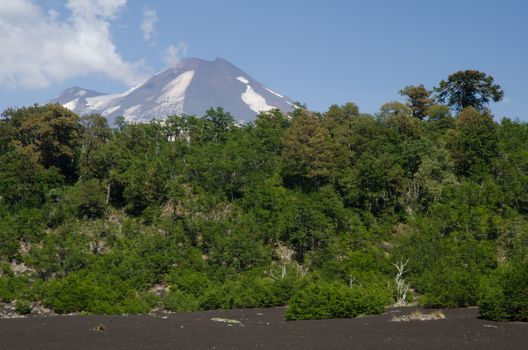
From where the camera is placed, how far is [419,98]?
71.9 meters

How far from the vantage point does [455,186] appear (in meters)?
51.7

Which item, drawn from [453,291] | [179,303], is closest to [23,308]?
[179,303]

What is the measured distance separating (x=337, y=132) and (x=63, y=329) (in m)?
40.3

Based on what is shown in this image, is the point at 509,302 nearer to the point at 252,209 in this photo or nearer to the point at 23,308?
the point at 23,308

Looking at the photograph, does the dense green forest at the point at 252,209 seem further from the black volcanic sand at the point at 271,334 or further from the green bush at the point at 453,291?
the black volcanic sand at the point at 271,334

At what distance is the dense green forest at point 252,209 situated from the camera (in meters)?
39.6

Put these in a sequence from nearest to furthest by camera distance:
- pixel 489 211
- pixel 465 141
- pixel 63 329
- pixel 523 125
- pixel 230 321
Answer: pixel 63 329, pixel 230 321, pixel 489 211, pixel 465 141, pixel 523 125

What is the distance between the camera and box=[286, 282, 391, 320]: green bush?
28234 mm

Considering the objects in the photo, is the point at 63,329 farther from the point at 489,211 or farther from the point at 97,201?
the point at 489,211

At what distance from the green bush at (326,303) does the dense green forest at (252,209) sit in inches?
192

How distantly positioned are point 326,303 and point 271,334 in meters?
7.71

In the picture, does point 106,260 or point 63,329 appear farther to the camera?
point 106,260

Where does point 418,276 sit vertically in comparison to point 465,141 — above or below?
below

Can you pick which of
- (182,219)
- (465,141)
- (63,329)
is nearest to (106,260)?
(182,219)
